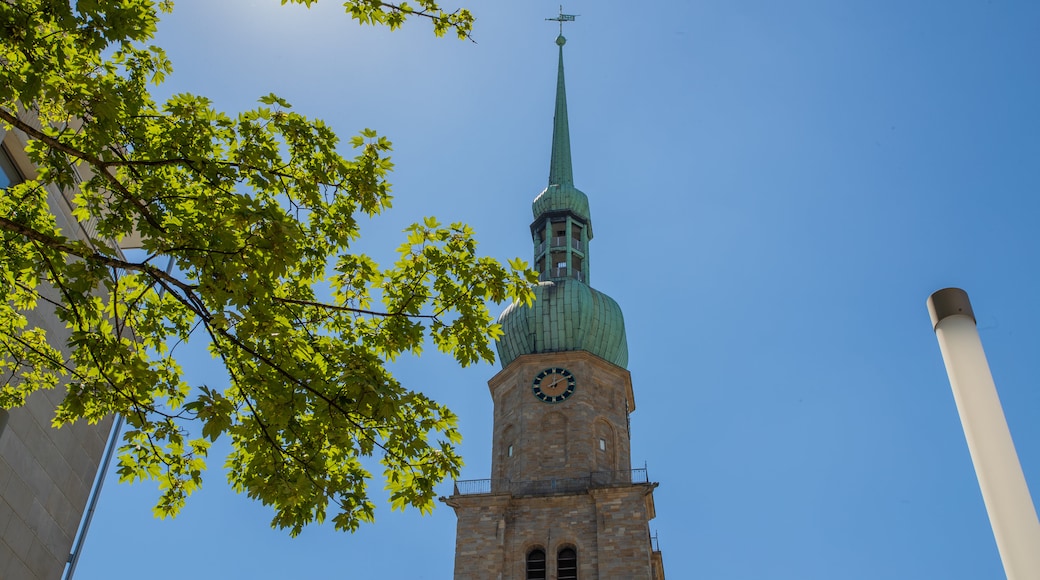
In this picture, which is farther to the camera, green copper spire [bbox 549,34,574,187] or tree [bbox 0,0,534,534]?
green copper spire [bbox 549,34,574,187]

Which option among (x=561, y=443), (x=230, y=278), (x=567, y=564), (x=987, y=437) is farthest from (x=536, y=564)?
(x=987, y=437)

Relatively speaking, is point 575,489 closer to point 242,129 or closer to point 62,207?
point 62,207

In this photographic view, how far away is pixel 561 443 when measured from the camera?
161 feet

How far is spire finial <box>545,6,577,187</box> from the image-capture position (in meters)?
64.1

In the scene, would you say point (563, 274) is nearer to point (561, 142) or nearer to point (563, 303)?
point (563, 303)

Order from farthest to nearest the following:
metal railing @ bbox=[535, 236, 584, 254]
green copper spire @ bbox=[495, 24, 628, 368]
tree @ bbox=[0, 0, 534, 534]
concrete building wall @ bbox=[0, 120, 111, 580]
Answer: metal railing @ bbox=[535, 236, 584, 254], green copper spire @ bbox=[495, 24, 628, 368], concrete building wall @ bbox=[0, 120, 111, 580], tree @ bbox=[0, 0, 534, 534]

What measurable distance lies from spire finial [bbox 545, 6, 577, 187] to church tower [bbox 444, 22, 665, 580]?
2.40 m

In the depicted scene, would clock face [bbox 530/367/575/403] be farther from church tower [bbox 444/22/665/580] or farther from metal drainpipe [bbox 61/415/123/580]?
metal drainpipe [bbox 61/415/123/580]

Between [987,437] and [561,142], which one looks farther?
[561,142]

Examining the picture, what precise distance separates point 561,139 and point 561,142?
1.48 feet

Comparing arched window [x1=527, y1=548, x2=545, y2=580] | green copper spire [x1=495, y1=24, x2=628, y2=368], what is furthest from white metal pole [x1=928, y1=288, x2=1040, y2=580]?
green copper spire [x1=495, y1=24, x2=628, y2=368]

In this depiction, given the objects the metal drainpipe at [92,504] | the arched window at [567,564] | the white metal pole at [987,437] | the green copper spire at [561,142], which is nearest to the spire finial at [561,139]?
the green copper spire at [561,142]

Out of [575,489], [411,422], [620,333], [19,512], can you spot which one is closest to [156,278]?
[411,422]

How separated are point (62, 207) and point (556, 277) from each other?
134 ft
